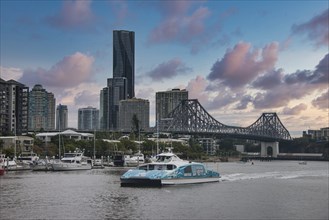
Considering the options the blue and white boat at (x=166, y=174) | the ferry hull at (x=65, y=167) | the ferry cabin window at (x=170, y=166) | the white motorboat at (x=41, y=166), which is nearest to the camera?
the blue and white boat at (x=166, y=174)

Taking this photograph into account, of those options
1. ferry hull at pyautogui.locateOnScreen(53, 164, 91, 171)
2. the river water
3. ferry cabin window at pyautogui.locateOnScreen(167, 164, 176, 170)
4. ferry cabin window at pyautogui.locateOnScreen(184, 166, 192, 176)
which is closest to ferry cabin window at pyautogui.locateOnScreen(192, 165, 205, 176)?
ferry cabin window at pyautogui.locateOnScreen(184, 166, 192, 176)

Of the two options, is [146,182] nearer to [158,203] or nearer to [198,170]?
[198,170]

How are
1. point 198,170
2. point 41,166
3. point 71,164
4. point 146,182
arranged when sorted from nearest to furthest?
point 146,182, point 198,170, point 71,164, point 41,166

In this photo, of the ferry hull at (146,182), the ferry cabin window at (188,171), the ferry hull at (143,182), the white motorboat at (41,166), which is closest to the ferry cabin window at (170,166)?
the ferry hull at (146,182)

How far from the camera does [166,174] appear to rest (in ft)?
195

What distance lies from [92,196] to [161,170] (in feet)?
46.3

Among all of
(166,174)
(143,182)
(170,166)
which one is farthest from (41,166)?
(166,174)

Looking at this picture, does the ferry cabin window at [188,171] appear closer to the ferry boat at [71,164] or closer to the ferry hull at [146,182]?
the ferry hull at [146,182]

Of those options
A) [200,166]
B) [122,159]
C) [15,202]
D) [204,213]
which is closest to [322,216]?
[204,213]

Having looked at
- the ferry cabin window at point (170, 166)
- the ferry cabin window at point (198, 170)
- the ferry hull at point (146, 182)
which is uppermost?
the ferry cabin window at point (170, 166)

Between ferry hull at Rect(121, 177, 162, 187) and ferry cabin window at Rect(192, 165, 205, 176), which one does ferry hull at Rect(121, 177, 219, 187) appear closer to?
ferry hull at Rect(121, 177, 162, 187)

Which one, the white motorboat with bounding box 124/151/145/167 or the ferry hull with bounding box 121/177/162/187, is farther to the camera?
the white motorboat with bounding box 124/151/145/167

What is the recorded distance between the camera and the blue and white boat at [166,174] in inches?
2301

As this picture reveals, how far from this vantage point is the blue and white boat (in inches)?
2301
